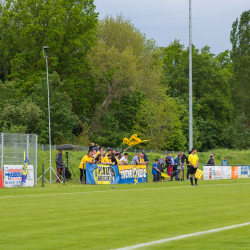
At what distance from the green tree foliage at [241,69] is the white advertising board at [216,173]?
3436 centimetres

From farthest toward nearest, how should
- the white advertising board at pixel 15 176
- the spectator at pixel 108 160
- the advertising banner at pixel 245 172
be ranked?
the advertising banner at pixel 245 172 → the spectator at pixel 108 160 → the white advertising board at pixel 15 176

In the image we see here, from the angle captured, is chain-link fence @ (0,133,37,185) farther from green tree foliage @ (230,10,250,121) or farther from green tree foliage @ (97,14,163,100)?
green tree foliage @ (230,10,250,121)

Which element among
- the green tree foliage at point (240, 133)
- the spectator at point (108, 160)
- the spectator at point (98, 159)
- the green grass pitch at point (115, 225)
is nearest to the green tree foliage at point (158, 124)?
the green tree foliage at point (240, 133)

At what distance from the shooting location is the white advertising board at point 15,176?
21.4 m

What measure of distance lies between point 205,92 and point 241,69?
34.1ft

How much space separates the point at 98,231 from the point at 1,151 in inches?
620

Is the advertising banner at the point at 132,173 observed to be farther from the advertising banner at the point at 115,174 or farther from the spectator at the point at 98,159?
the spectator at the point at 98,159

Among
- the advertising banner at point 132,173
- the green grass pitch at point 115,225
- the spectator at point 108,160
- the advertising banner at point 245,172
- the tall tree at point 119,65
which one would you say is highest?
the tall tree at point 119,65

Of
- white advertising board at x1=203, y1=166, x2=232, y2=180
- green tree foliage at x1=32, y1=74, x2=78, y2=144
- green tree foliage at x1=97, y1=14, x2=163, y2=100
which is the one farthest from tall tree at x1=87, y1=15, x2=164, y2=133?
white advertising board at x1=203, y1=166, x2=232, y2=180

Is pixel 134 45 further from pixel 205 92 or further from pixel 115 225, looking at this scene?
pixel 115 225

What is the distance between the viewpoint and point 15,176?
→ 71.6 ft

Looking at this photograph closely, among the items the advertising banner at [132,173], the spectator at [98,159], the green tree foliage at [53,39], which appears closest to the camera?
the spectator at [98,159]

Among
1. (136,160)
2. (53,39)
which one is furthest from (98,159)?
(53,39)

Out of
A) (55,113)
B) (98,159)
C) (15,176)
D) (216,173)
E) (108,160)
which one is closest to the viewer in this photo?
(15,176)
